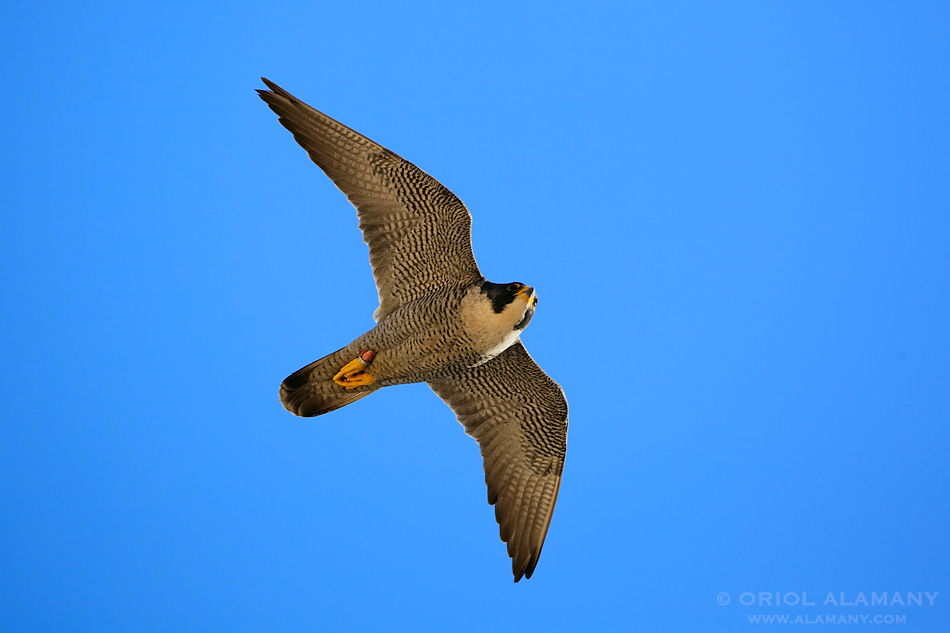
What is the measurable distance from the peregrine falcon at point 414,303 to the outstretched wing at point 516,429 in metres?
0.02

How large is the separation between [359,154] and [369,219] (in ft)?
1.82

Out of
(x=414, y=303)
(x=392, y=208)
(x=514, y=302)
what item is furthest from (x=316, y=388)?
(x=514, y=302)

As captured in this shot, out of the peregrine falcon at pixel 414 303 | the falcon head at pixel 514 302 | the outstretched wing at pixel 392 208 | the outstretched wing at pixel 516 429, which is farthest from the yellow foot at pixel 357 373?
the falcon head at pixel 514 302

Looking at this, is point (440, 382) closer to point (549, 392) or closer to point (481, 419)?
point (481, 419)

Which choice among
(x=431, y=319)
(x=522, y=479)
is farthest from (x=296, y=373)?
(x=522, y=479)

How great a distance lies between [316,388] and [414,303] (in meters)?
1.10

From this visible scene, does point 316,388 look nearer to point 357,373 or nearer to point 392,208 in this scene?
point 357,373

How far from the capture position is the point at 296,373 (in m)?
6.53

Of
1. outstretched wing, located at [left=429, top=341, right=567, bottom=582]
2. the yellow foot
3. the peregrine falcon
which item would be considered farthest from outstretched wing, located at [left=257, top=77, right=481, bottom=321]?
outstretched wing, located at [left=429, top=341, right=567, bottom=582]

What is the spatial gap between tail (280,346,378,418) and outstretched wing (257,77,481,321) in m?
0.56

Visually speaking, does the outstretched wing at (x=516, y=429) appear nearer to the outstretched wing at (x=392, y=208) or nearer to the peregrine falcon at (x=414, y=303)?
the peregrine falcon at (x=414, y=303)

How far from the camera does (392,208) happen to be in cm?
664

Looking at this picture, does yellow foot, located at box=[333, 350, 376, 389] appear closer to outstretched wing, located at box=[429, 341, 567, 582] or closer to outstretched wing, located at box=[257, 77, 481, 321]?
outstretched wing, located at box=[257, 77, 481, 321]

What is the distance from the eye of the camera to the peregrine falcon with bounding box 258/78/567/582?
6.35m
